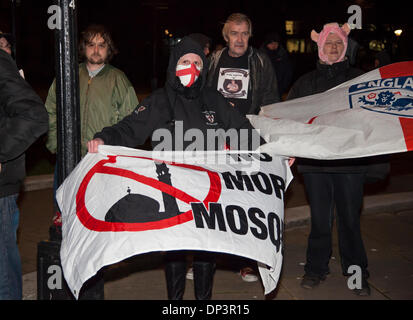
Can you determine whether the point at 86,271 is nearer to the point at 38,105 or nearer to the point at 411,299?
the point at 38,105

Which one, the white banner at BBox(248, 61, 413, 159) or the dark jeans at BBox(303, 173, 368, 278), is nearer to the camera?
the white banner at BBox(248, 61, 413, 159)

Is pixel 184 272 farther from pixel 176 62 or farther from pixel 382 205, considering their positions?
pixel 382 205

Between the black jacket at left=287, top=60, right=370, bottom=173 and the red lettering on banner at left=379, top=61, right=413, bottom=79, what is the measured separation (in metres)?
0.24

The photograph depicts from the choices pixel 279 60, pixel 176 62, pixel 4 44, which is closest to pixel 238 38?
pixel 176 62

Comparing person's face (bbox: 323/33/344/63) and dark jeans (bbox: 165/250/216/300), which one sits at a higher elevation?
person's face (bbox: 323/33/344/63)

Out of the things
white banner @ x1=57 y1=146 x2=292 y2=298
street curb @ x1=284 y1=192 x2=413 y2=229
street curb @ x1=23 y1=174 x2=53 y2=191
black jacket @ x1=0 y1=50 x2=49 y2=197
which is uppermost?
black jacket @ x1=0 y1=50 x2=49 y2=197

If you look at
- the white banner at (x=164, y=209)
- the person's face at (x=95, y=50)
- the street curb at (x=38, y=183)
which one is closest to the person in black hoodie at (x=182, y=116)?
the white banner at (x=164, y=209)

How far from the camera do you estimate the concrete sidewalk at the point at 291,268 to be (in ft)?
16.3

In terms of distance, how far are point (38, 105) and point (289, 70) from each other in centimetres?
711

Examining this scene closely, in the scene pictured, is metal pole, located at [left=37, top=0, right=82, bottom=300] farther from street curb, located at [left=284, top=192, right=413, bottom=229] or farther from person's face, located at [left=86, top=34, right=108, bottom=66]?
street curb, located at [left=284, top=192, right=413, bottom=229]

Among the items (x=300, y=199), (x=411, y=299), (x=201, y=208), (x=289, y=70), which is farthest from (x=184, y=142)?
(x=289, y=70)

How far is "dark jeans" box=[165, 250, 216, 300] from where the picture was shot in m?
4.17

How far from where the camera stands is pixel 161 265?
18.4 ft

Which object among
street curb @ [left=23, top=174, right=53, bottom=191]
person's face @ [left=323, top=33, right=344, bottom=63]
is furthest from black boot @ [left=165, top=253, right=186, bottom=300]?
street curb @ [left=23, top=174, right=53, bottom=191]
